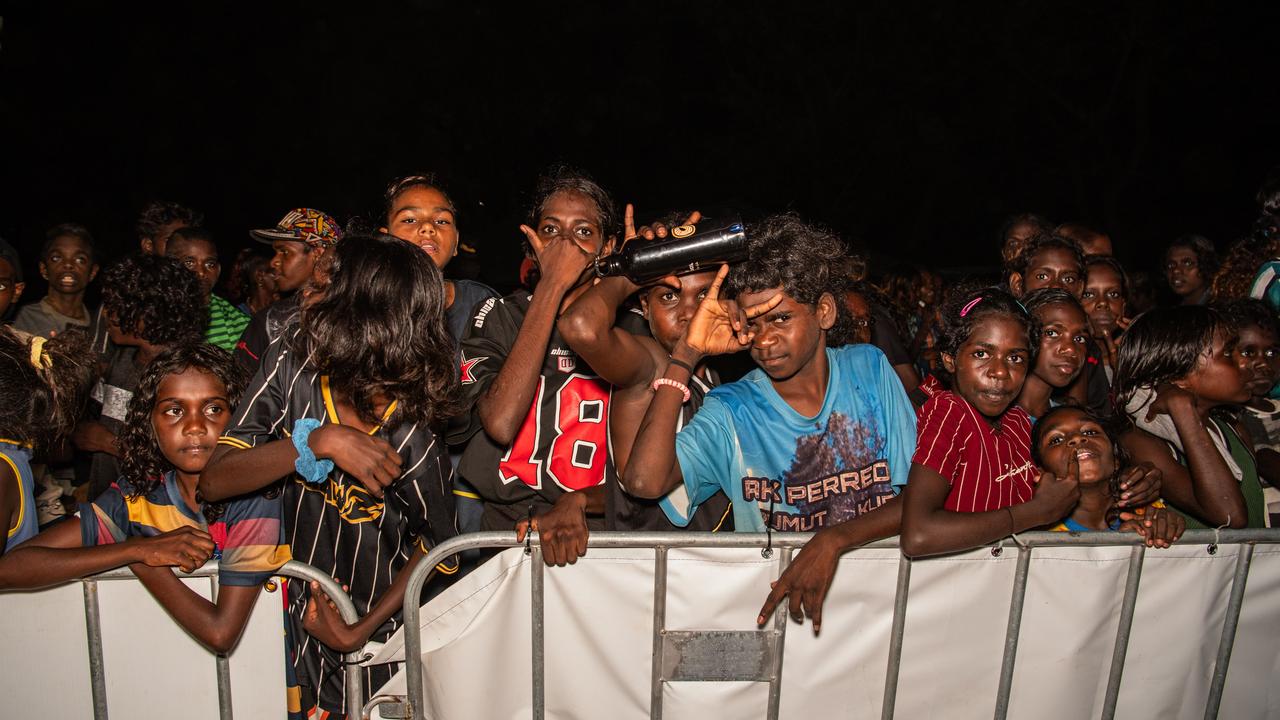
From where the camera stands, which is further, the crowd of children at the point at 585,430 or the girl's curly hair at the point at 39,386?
the girl's curly hair at the point at 39,386

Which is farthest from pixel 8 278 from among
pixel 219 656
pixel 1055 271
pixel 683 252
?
pixel 1055 271

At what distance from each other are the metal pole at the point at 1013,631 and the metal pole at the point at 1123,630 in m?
0.32

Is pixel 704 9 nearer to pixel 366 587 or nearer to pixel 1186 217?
pixel 1186 217

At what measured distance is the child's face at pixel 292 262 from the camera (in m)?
4.19

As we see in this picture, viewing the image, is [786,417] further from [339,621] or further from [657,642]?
[339,621]

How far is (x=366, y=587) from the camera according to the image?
8.63 feet

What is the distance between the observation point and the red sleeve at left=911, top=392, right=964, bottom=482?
2531mm

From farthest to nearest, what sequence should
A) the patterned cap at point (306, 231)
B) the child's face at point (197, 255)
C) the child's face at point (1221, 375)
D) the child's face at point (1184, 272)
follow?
1. the child's face at point (1184, 272)
2. the child's face at point (197, 255)
3. the patterned cap at point (306, 231)
4. the child's face at point (1221, 375)

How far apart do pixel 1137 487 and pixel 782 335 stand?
1222 millimetres

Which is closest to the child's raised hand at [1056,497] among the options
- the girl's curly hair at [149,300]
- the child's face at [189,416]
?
the child's face at [189,416]

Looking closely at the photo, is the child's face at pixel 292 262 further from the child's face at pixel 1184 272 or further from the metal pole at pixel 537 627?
the child's face at pixel 1184 272

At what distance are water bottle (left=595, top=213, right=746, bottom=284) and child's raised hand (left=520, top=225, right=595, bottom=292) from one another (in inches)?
10.3

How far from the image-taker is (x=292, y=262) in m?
4.20

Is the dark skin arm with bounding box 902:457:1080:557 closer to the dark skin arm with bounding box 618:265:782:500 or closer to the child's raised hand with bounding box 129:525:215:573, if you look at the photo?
the dark skin arm with bounding box 618:265:782:500
